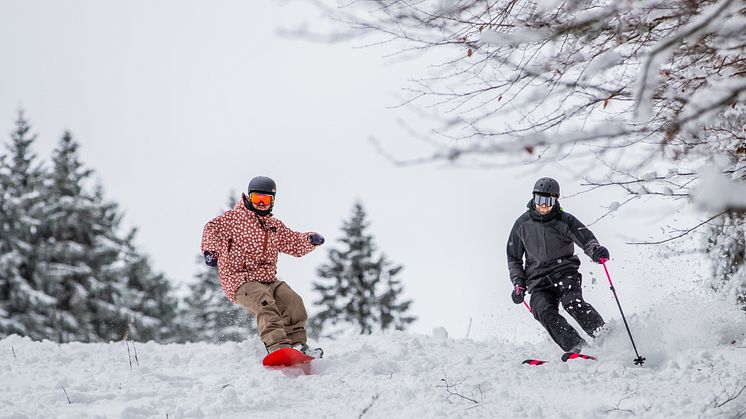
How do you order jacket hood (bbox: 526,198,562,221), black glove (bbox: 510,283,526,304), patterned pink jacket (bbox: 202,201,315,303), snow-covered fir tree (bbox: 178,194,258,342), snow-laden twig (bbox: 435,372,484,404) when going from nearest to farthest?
1. snow-laden twig (bbox: 435,372,484,404)
2. black glove (bbox: 510,283,526,304)
3. jacket hood (bbox: 526,198,562,221)
4. patterned pink jacket (bbox: 202,201,315,303)
5. snow-covered fir tree (bbox: 178,194,258,342)

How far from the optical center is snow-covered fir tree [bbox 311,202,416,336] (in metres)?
22.6

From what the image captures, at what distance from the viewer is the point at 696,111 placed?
2.26 metres

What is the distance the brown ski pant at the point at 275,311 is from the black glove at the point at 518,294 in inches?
90.5

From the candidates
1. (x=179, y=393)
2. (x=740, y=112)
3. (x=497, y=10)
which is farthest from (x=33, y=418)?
(x=740, y=112)

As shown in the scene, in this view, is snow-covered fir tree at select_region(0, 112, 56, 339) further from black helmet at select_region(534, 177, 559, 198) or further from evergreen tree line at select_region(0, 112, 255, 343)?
black helmet at select_region(534, 177, 559, 198)

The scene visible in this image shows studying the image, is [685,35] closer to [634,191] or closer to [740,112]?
[634,191]

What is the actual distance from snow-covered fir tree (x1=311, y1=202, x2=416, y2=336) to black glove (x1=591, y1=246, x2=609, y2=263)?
16.3 m

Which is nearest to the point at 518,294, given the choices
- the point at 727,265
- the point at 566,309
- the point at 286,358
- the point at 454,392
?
the point at 566,309

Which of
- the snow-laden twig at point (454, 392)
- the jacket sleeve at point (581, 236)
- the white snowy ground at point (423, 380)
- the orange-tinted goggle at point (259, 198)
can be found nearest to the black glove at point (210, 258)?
the orange-tinted goggle at point (259, 198)

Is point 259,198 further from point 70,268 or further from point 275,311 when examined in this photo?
point 70,268

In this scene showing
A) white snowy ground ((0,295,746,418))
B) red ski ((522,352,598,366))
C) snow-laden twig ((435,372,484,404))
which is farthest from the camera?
red ski ((522,352,598,366))

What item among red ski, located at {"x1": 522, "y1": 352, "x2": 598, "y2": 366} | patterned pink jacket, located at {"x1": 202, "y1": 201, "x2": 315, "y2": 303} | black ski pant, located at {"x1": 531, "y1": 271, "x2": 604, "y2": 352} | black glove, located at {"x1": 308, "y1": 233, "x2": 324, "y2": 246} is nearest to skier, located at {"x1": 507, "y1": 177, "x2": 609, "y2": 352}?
black ski pant, located at {"x1": 531, "y1": 271, "x2": 604, "y2": 352}

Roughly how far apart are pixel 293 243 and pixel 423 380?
2.99 m

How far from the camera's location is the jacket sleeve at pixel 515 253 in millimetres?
6914
